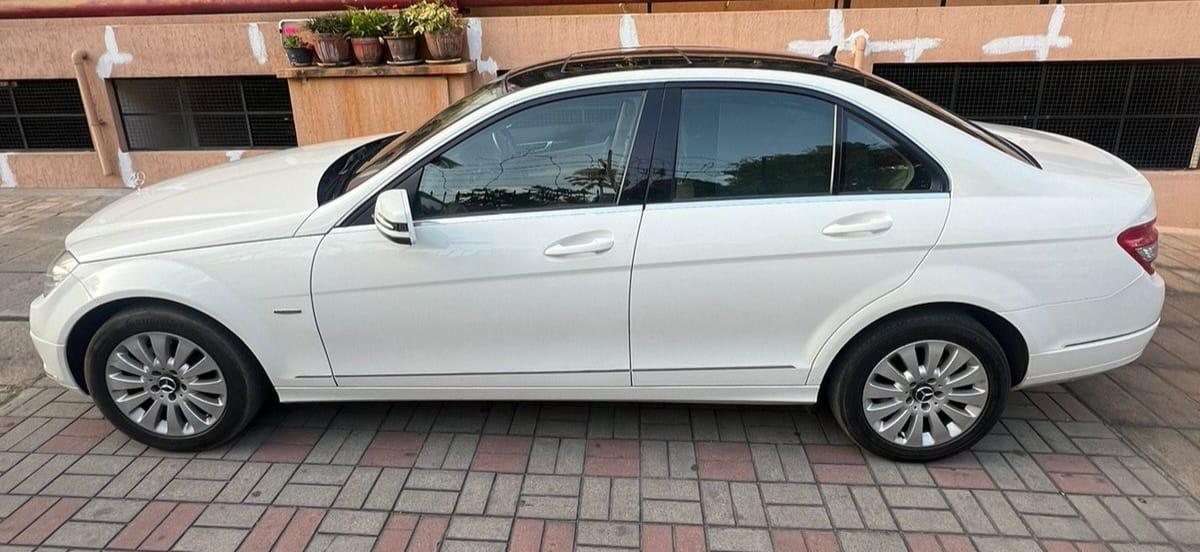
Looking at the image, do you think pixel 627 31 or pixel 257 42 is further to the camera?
pixel 257 42

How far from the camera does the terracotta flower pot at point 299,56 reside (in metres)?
6.21

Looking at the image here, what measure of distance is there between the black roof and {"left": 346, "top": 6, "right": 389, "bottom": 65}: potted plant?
3216 millimetres

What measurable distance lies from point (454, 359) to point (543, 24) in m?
4.22

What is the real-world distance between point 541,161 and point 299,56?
439 centimetres

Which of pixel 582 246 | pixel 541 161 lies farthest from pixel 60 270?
pixel 582 246

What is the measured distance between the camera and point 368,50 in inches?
240

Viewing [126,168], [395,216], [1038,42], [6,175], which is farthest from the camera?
[6,175]

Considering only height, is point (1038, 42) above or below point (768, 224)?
above

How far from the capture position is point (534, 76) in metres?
3.12

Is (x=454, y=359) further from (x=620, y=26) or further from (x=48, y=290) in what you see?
(x=620, y=26)

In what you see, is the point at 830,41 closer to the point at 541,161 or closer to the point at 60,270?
the point at 541,161

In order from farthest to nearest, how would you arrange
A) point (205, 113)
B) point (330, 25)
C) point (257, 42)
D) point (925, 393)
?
1. point (205, 113)
2. point (257, 42)
3. point (330, 25)
4. point (925, 393)

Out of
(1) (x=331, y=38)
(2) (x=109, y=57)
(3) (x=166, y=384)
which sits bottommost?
(3) (x=166, y=384)

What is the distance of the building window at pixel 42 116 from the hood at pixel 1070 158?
816cm
